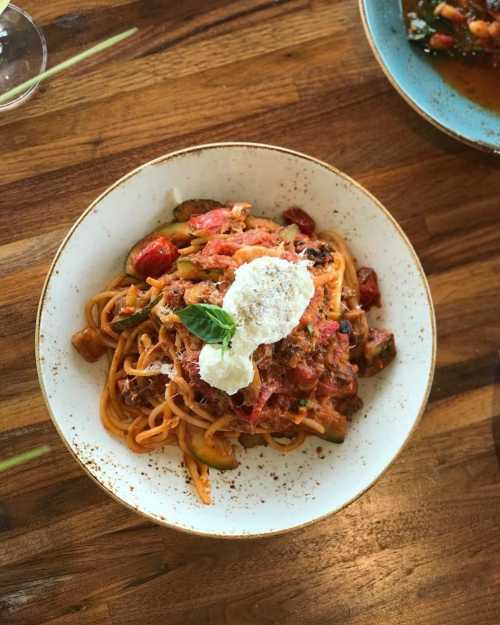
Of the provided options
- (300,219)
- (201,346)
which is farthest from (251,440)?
(300,219)

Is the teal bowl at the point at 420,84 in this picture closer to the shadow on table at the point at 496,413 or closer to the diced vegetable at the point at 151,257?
the shadow on table at the point at 496,413

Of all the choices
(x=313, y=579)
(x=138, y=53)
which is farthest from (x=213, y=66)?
(x=313, y=579)

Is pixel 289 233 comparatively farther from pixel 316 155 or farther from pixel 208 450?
pixel 208 450

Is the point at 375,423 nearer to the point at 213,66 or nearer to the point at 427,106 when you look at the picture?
the point at 427,106

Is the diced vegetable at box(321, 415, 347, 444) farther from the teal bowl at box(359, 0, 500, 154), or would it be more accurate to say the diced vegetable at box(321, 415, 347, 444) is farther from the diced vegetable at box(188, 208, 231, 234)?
the teal bowl at box(359, 0, 500, 154)

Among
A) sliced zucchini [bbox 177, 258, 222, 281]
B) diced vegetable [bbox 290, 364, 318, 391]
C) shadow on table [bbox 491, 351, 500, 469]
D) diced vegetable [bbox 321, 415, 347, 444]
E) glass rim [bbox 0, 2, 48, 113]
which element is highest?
glass rim [bbox 0, 2, 48, 113]

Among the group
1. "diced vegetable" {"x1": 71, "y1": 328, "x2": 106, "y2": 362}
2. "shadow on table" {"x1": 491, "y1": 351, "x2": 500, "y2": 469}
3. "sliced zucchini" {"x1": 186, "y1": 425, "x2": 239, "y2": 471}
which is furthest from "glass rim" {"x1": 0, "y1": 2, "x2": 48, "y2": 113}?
"shadow on table" {"x1": 491, "y1": 351, "x2": 500, "y2": 469}

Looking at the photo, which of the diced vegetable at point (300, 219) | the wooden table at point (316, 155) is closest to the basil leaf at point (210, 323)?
the diced vegetable at point (300, 219)
